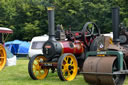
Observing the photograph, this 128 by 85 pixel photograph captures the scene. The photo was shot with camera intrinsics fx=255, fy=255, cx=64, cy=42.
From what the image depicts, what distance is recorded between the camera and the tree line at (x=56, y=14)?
931 inches

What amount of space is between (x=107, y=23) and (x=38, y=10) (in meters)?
8.66

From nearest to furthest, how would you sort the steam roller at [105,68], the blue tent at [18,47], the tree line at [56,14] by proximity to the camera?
1. the steam roller at [105,68]
2. the blue tent at [18,47]
3. the tree line at [56,14]

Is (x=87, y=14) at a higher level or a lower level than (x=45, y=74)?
higher

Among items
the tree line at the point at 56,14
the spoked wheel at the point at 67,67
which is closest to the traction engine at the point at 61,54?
the spoked wheel at the point at 67,67

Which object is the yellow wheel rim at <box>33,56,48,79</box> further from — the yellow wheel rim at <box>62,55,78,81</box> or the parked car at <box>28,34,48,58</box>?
the parked car at <box>28,34,48,58</box>

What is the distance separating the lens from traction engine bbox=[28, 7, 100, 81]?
22.1ft

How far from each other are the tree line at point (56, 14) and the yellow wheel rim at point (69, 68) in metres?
15.2

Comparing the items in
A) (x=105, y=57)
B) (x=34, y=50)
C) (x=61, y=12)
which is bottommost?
(x=34, y=50)

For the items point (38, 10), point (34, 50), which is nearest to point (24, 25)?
point (38, 10)

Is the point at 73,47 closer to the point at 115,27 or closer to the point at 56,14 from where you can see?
the point at 115,27

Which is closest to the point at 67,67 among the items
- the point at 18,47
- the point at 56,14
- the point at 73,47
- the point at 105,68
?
the point at 73,47

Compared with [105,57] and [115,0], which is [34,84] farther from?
[115,0]

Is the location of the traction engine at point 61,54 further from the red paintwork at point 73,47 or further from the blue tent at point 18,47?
the blue tent at point 18,47

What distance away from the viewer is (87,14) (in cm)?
2473
